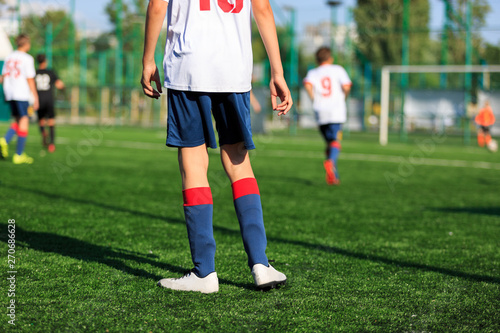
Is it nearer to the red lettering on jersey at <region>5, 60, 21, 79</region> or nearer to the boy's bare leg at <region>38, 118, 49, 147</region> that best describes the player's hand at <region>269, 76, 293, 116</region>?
the red lettering on jersey at <region>5, 60, 21, 79</region>

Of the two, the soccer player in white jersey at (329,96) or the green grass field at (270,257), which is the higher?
the soccer player in white jersey at (329,96)

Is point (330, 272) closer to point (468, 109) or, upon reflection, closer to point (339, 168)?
point (339, 168)

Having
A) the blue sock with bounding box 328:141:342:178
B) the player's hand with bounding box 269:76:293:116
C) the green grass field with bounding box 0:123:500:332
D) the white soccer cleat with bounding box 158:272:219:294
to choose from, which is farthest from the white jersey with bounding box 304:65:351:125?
the white soccer cleat with bounding box 158:272:219:294

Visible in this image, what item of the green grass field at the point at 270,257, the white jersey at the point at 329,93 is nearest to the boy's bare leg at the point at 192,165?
the green grass field at the point at 270,257

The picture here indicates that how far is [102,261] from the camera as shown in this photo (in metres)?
3.64

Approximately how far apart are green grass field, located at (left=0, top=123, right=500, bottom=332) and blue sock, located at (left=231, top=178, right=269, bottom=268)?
0.19m

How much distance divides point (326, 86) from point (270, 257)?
18.7 ft

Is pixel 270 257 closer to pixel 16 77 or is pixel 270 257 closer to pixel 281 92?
pixel 281 92

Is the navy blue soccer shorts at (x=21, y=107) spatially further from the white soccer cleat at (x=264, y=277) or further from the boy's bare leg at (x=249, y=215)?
the white soccer cleat at (x=264, y=277)

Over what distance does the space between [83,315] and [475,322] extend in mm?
1640

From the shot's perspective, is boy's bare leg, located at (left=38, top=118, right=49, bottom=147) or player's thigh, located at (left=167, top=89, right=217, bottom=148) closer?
player's thigh, located at (left=167, top=89, right=217, bottom=148)

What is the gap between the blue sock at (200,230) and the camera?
3004 millimetres

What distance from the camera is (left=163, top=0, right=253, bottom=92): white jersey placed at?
2.92 meters

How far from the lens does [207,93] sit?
297cm
